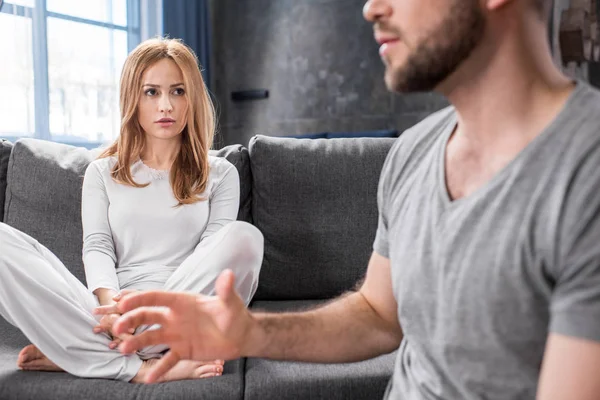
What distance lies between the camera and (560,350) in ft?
2.02

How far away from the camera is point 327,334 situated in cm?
91

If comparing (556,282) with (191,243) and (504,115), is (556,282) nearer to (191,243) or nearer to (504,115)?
(504,115)

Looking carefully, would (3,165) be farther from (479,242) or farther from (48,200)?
(479,242)

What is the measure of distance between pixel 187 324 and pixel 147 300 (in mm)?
60

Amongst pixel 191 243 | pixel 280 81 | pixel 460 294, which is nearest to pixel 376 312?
pixel 460 294

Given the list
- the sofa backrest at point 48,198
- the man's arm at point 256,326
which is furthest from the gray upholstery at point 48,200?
the man's arm at point 256,326

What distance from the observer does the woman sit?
1536mm

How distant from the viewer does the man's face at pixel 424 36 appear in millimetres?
762

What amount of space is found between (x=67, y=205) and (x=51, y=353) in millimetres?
611

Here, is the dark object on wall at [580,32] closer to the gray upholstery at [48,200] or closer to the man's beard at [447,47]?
the man's beard at [447,47]

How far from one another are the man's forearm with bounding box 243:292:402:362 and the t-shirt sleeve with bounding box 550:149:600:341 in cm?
35

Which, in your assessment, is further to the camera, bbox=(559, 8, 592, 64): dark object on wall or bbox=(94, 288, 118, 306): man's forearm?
bbox=(94, 288, 118, 306): man's forearm

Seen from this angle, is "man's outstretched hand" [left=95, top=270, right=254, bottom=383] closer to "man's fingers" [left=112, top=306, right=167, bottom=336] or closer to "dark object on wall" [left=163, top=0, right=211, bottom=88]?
"man's fingers" [left=112, top=306, right=167, bottom=336]

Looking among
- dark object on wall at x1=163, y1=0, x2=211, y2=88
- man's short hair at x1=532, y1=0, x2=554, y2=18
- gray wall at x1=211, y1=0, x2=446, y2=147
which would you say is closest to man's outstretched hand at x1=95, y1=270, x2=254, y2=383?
man's short hair at x1=532, y1=0, x2=554, y2=18
